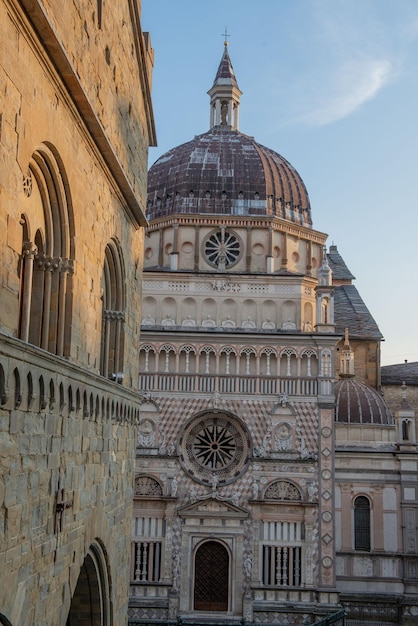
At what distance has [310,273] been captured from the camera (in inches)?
1342

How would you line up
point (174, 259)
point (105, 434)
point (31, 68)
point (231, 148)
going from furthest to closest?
point (231, 148)
point (174, 259)
point (105, 434)
point (31, 68)

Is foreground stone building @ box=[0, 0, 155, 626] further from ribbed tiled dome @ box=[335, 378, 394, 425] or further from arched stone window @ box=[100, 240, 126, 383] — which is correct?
ribbed tiled dome @ box=[335, 378, 394, 425]

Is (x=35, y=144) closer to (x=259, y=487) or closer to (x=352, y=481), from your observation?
(x=259, y=487)

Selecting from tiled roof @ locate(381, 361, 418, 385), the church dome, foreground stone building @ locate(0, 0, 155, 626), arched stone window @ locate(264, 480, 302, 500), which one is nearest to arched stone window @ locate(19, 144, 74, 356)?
foreground stone building @ locate(0, 0, 155, 626)

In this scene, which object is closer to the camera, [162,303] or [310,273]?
[162,303]

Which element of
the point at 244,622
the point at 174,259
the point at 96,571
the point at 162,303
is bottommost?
the point at 244,622

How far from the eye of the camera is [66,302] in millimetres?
9742

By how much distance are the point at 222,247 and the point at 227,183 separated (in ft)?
10.4

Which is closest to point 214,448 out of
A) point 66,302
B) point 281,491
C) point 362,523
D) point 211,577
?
point 281,491

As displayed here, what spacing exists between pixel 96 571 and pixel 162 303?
19827 millimetres

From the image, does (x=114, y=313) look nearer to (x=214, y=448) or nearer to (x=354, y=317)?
(x=214, y=448)

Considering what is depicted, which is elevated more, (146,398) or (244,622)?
(146,398)

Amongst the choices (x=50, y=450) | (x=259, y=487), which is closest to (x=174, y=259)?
(x=259, y=487)

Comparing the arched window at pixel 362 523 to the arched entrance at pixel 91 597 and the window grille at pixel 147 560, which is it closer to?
the window grille at pixel 147 560
